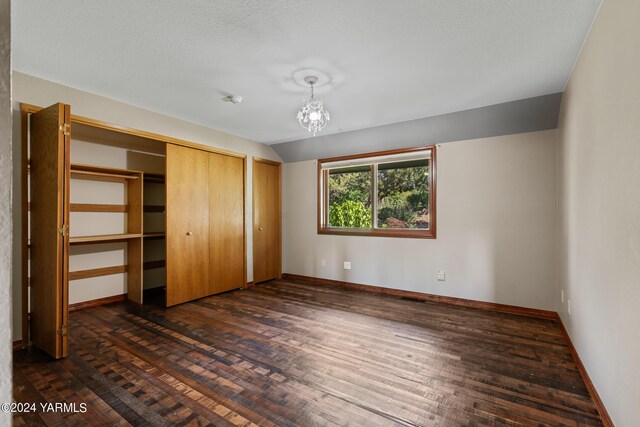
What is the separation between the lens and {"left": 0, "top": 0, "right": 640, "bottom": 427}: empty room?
180 centimetres

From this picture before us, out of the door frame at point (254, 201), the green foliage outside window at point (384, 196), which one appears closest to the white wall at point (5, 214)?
the green foliage outside window at point (384, 196)

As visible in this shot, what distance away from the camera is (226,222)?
179 inches

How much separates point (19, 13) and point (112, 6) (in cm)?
59

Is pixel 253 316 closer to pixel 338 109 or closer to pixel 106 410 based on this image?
pixel 106 410

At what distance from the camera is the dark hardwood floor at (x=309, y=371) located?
1838 mm

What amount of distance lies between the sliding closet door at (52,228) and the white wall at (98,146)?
18cm

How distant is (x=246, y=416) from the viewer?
182cm

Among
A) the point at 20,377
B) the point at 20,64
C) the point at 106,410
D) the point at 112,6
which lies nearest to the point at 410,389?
the point at 106,410

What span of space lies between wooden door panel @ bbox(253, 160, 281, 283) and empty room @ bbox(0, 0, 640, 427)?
0.08 meters

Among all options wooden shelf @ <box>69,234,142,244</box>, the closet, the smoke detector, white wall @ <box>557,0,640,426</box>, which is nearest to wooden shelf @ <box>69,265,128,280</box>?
the closet

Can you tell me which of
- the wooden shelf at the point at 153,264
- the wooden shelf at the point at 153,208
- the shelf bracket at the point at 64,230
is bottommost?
the wooden shelf at the point at 153,264

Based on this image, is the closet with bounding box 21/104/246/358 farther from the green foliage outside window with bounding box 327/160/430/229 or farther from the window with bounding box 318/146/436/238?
the green foliage outside window with bounding box 327/160/430/229

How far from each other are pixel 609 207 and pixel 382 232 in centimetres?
298

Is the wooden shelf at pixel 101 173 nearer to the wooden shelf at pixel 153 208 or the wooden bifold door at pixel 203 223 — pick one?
the wooden shelf at pixel 153 208
